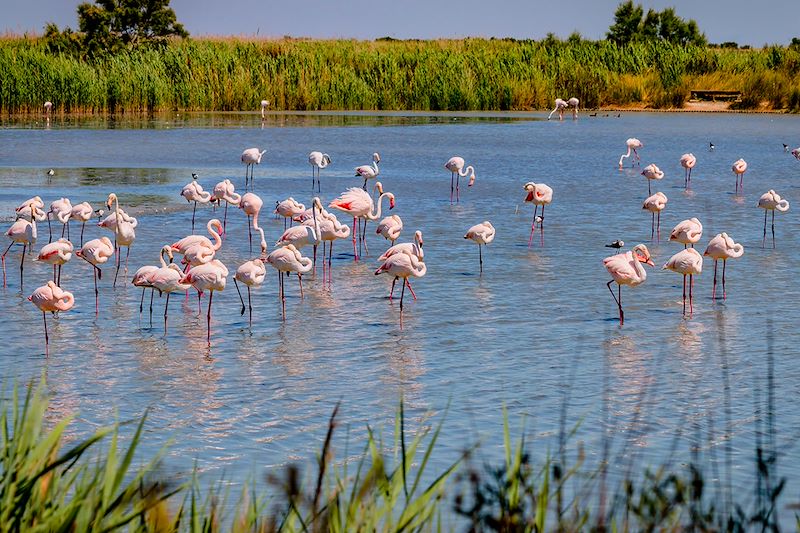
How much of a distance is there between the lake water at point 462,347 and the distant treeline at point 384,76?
18.1m

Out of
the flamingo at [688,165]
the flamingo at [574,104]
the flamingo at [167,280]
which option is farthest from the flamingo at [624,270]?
the flamingo at [574,104]

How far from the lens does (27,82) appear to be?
115ft

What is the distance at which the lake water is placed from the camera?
6.50 meters

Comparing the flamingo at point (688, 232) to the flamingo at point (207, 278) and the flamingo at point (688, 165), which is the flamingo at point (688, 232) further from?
the flamingo at point (688, 165)

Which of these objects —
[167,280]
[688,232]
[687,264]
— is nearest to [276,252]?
[167,280]

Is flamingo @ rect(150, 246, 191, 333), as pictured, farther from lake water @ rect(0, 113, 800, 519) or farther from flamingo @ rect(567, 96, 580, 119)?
flamingo @ rect(567, 96, 580, 119)

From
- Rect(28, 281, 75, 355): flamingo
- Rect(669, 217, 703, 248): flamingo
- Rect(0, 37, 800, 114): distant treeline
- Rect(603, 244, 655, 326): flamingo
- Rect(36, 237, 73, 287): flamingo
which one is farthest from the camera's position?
Rect(0, 37, 800, 114): distant treeline

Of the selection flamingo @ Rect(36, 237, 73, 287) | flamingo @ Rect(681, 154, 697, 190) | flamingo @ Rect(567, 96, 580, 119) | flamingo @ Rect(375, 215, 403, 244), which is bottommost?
flamingo @ Rect(36, 237, 73, 287)

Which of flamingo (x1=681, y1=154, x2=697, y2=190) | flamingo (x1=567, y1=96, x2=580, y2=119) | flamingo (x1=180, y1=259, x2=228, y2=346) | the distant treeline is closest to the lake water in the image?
flamingo (x1=180, y1=259, x2=228, y2=346)

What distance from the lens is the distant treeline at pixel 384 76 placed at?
36219mm

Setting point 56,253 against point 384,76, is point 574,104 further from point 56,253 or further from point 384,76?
point 56,253

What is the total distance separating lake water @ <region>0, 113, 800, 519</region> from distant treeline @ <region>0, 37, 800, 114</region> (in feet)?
59.5

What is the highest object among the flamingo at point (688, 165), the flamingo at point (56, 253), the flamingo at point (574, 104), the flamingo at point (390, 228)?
the flamingo at point (574, 104)

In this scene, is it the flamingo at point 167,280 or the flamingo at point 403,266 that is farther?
the flamingo at point 403,266
